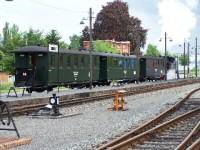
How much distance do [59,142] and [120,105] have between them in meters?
12.6

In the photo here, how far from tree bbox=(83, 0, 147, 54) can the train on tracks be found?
168 feet

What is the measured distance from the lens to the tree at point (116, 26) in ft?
351

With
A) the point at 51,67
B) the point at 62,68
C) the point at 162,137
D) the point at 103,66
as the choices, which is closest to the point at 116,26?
the point at 103,66

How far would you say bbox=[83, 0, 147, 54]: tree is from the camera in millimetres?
107062

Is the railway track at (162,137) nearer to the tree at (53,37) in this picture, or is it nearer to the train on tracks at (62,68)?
the train on tracks at (62,68)

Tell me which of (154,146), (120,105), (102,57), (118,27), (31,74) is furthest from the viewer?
(118,27)

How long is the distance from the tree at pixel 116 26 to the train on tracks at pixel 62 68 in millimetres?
51274

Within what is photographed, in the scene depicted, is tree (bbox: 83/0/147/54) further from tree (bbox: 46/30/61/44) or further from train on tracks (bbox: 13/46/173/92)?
train on tracks (bbox: 13/46/173/92)

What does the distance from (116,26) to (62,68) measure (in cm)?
6867

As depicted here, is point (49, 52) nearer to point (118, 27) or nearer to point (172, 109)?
point (172, 109)

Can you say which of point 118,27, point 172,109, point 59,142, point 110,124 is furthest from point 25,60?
point 118,27

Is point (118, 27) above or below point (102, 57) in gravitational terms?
above

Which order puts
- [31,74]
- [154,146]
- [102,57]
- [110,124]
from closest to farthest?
[154,146] < [110,124] < [31,74] < [102,57]

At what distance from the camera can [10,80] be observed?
69.9 meters
